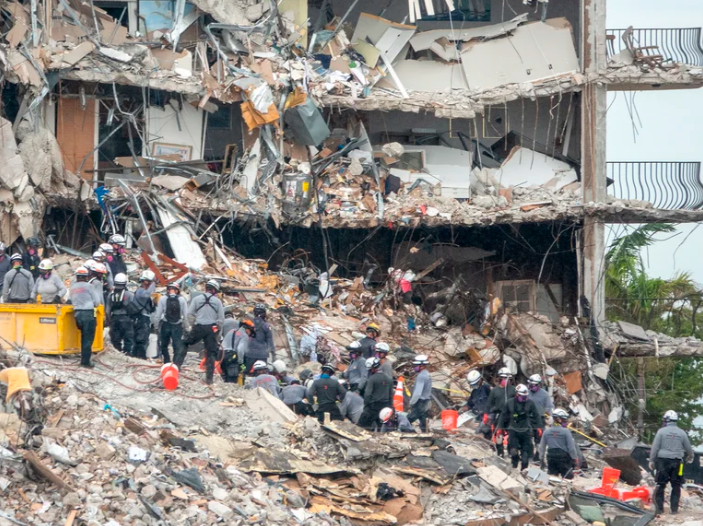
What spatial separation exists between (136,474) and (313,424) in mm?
3365

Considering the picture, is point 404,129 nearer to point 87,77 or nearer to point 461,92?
point 461,92

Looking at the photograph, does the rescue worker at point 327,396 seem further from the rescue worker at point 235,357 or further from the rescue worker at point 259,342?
the rescue worker at point 235,357

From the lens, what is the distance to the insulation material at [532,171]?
86.7ft

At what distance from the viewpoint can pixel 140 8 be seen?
80.8ft

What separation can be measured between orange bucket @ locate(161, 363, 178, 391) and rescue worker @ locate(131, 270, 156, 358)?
170 centimetres

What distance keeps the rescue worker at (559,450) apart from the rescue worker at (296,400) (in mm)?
3198

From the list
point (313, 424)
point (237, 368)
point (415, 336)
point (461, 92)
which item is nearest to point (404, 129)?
point (461, 92)

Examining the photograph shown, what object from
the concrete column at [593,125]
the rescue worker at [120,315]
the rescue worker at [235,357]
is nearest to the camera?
the rescue worker at [120,315]

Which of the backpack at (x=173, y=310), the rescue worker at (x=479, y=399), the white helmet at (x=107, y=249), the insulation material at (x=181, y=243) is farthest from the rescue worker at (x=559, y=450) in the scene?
the insulation material at (x=181, y=243)

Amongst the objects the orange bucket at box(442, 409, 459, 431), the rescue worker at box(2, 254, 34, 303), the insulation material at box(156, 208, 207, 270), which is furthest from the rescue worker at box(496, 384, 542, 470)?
the insulation material at box(156, 208, 207, 270)

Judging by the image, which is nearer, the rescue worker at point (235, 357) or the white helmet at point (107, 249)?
the rescue worker at point (235, 357)

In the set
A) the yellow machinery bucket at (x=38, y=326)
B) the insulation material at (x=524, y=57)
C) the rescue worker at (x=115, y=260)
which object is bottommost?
the yellow machinery bucket at (x=38, y=326)

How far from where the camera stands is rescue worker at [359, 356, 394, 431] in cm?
1574

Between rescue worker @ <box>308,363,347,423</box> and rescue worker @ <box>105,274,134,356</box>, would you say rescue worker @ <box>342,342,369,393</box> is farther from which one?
rescue worker @ <box>105,274,134,356</box>
